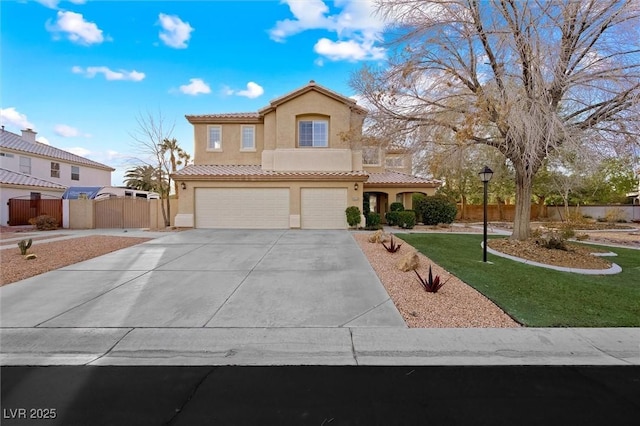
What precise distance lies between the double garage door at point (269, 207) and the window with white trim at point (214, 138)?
3603mm

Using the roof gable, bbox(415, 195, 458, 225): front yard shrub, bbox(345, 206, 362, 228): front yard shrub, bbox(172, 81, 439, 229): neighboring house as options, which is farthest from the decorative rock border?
the roof gable

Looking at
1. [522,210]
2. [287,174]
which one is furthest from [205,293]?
[522,210]

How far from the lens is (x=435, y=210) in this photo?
1831 cm

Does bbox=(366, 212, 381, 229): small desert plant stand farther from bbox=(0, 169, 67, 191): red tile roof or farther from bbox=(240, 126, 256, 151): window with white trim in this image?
bbox=(0, 169, 67, 191): red tile roof

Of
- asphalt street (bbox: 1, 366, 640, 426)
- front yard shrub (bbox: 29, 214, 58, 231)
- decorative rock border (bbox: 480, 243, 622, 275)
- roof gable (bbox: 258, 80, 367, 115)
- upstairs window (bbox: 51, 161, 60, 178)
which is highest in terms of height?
roof gable (bbox: 258, 80, 367, 115)

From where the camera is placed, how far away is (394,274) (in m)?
7.14

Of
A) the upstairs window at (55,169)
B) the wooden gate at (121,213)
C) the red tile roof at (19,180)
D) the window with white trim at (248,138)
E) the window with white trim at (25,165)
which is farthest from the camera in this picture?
the upstairs window at (55,169)

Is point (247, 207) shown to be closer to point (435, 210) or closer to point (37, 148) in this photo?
point (435, 210)

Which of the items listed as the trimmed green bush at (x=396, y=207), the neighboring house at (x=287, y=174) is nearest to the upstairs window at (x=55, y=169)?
the neighboring house at (x=287, y=174)

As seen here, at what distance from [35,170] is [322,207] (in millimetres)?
24293

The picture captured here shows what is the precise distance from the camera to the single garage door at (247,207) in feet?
54.1

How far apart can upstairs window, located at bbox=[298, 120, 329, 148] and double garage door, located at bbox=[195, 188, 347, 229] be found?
9.70 feet

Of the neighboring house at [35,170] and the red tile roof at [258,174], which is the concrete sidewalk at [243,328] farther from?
the neighboring house at [35,170]

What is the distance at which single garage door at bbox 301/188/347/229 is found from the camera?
16516 millimetres
